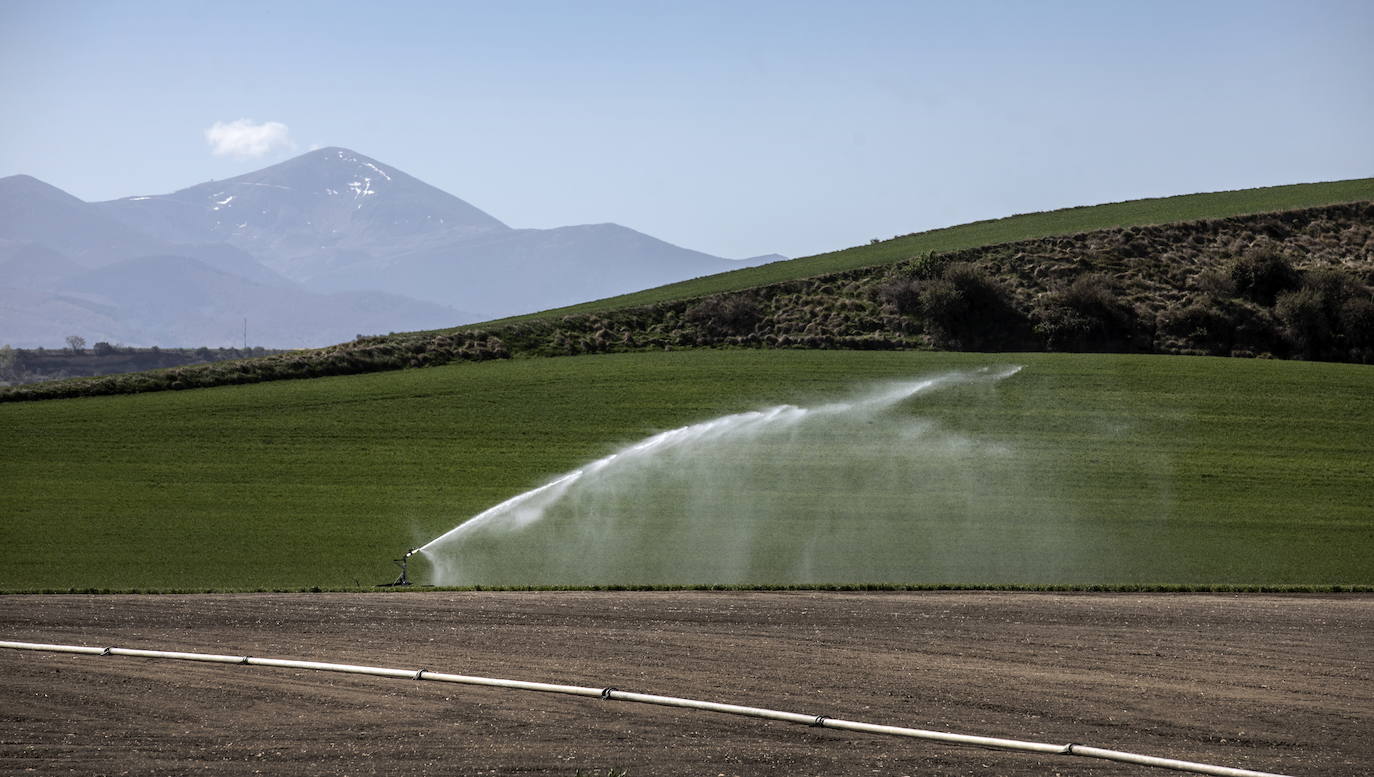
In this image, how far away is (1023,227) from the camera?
3120 inches

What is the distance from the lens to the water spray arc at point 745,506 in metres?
28.6

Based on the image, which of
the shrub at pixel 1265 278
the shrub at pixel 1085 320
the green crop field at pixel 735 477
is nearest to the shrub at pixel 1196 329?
the shrub at pixel 1085 320

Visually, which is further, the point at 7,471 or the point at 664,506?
the point at 7,471

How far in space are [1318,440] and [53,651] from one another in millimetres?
37804

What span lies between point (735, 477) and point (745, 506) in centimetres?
303

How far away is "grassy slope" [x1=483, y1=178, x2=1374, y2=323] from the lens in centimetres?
7188

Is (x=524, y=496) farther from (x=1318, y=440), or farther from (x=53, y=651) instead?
(x=1318, y=440)

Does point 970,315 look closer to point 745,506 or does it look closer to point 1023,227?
point 1023,227

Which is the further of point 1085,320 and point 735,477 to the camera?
point 1085,320

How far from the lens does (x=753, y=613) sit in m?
23.0

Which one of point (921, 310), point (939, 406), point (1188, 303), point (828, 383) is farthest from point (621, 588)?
point (1188, 303)

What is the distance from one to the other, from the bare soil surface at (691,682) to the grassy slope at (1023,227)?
145ft

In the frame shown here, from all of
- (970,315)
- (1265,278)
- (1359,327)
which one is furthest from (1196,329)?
(970,315)

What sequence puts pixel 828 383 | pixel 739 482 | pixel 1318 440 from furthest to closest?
pixel 828 383
pixel 1318 440
pixel 739 482
